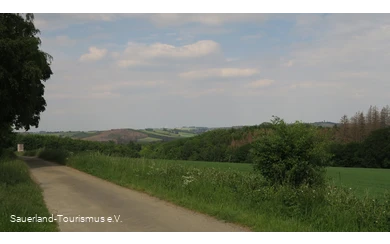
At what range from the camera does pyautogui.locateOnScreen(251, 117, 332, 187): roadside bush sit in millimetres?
10516

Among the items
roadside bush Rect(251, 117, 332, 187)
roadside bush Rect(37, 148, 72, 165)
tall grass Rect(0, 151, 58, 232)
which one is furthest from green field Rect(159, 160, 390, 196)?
roadside bush Rect(37, 148, 72, 165)

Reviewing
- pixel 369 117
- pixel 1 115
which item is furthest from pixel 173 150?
pixel 1 115

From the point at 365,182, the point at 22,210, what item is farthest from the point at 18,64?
the point at 365,182

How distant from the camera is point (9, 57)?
18.9 metres

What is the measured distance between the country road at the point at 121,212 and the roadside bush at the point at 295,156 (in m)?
3.70

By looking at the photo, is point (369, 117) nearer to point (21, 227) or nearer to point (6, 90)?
point (6, 90)

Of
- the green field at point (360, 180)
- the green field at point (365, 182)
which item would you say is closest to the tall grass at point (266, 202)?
the green field at point (360, 180)

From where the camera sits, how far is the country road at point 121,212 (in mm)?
6707

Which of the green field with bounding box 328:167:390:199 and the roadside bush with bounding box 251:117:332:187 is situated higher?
the roadside bush with bounding box 251:117:332:187

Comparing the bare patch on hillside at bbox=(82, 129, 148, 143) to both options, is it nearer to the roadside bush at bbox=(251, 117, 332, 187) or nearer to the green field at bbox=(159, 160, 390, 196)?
the green field at bbox=(159, 160, 390, 196)

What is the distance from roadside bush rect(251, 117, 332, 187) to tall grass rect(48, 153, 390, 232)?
1.84 feet

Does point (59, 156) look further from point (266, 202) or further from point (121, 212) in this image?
point (266, 202)

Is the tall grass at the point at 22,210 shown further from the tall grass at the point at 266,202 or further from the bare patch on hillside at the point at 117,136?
the bare patch on hillside at the point at 117,136
